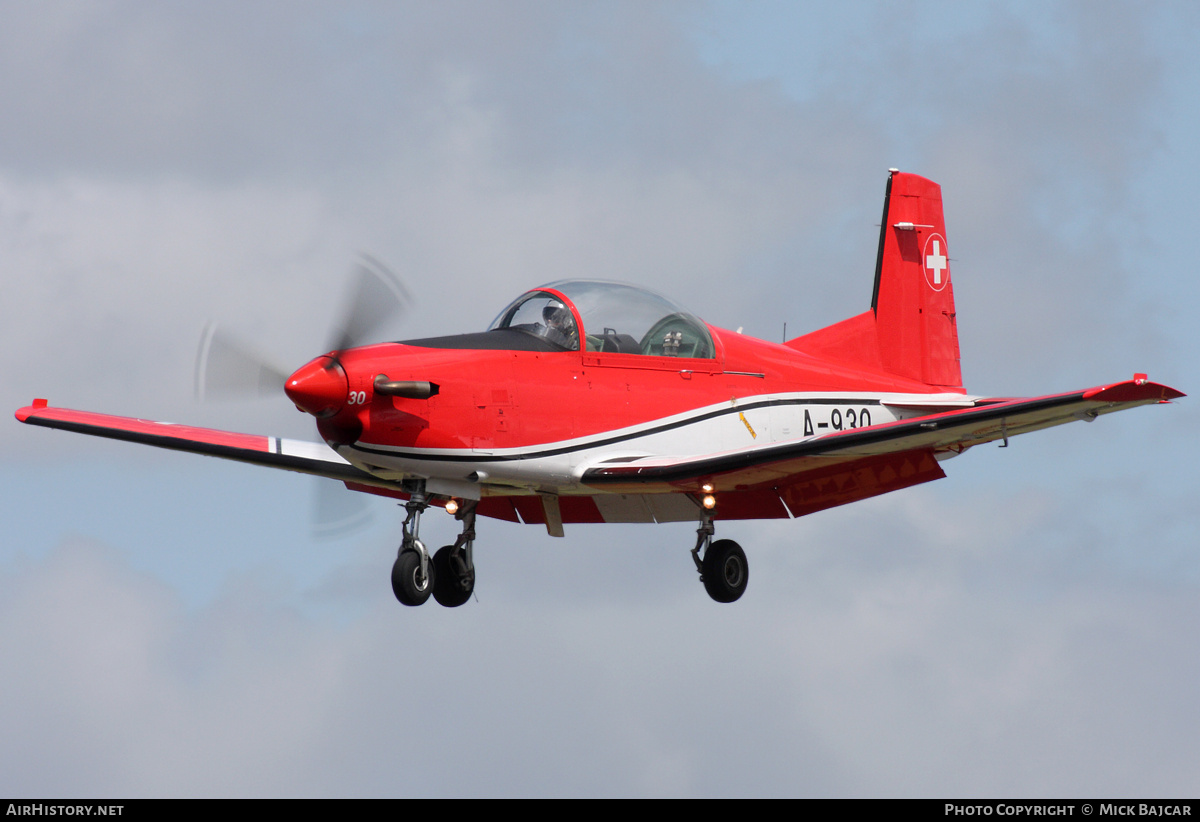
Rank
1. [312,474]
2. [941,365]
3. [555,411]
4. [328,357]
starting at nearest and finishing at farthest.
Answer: [328,357] → [555,411] → [312,474] → [941,365]

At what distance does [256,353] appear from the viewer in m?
15.7

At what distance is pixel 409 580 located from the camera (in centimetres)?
1580

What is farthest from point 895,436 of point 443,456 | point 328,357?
point 328,357

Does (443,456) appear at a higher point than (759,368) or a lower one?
lower

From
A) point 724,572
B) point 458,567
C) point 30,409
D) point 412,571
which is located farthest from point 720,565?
point 30,409

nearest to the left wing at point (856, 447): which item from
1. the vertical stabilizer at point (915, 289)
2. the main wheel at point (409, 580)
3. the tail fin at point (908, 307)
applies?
the main wheel at point (409, 580)

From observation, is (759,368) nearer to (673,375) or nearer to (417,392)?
(673,375)

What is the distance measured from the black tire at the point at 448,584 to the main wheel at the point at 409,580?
1.13m

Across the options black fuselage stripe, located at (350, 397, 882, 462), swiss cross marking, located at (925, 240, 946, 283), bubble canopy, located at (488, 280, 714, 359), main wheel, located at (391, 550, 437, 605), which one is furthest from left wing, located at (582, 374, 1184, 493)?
swiss cross marking, located at (925, 240, 946, 283)

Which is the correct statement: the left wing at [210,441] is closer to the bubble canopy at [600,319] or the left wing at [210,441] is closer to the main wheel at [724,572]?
the bubble canopy at [600,319]

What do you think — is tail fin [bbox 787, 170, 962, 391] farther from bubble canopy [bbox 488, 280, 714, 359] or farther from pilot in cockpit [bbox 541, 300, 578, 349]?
pilot in cockpit [bbox 541, 300, 578, 349]

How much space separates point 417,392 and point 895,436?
187 inches

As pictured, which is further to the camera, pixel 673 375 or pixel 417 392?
pixel 673 375

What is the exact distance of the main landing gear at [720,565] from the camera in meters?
18.2
